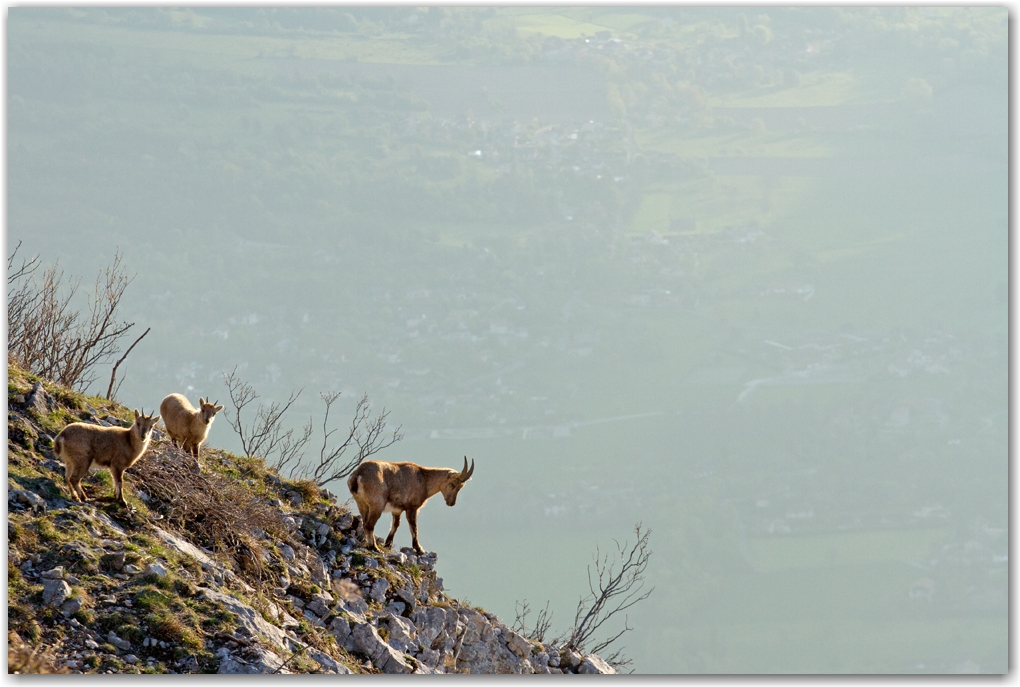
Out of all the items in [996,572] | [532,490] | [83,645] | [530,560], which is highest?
[996,572]

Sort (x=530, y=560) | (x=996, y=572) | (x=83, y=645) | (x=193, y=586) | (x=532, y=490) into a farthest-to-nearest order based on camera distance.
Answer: (x=996, y=572)
(x=532, y=490)
(x=530, y=560)
(x=193, y=586)
(x=83, y=645)

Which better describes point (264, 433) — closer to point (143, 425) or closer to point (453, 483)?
point (453, 483)

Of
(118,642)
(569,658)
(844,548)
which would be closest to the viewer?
(118,642)

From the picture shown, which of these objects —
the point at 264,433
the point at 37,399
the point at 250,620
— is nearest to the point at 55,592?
the point at 250,620

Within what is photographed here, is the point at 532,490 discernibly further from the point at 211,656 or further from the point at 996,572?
the point at 211,656

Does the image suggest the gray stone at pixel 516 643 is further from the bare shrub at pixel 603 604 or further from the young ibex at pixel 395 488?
the young ibex at pixel 395 488

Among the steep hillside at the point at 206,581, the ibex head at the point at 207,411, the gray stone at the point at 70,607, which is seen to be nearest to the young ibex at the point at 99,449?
the steep hillside at the point at 206,581

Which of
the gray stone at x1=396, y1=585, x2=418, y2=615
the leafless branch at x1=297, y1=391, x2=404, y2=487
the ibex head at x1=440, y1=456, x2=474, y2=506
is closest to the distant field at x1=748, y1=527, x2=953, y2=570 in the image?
the leafless branch at x1=297, y1=391, x2=404, y2=487

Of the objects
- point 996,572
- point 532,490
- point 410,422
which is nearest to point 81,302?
point 410,422
